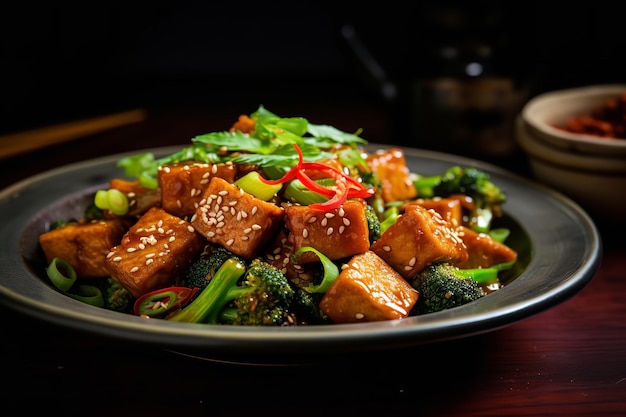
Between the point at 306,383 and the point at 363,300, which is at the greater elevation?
the point at 363,300

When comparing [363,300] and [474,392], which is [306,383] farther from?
[474,392]

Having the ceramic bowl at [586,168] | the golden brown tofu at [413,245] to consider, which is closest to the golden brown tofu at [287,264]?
the golden brown tofu at [413,245]

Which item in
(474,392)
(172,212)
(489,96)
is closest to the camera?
(474,392)

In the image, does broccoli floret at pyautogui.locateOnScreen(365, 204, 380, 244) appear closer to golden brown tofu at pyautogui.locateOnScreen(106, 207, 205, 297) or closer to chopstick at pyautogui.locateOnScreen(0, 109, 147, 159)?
golden brown tofu at pyautogui.locateOnScreen(106, 207, 205, 297)

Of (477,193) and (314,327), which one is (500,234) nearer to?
(477,193)

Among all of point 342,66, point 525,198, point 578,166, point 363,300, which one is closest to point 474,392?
point 363,300

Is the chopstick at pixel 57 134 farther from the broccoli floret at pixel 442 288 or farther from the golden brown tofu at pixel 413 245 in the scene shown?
the broccoli floret at pixel 442 288

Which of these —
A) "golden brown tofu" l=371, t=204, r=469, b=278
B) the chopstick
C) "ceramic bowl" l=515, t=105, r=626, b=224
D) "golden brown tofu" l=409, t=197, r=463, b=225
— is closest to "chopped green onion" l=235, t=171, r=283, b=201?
"golden brown tofu" l=371, t=204, r=469, b=278
